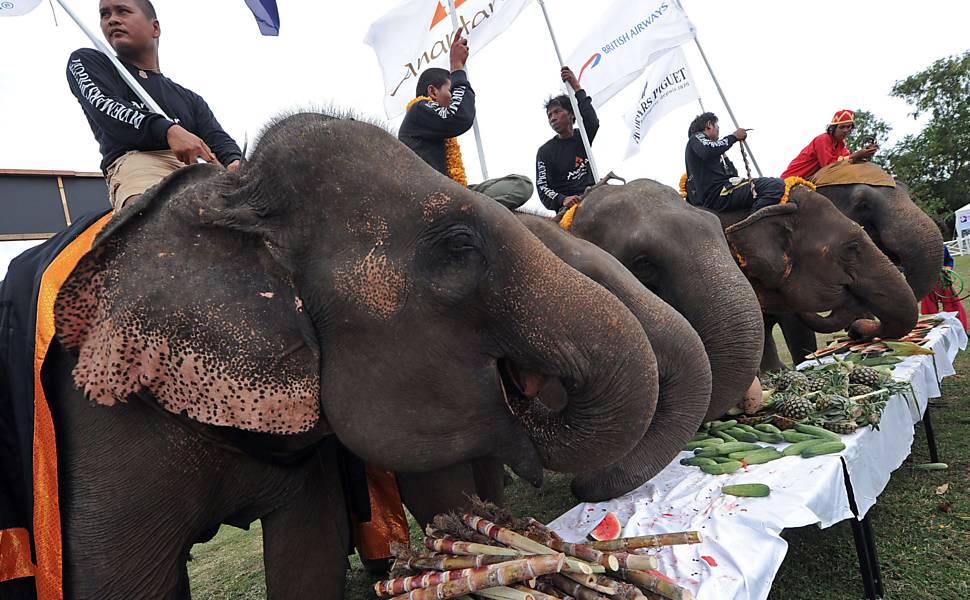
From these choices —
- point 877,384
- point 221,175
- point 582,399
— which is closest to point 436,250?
point 582,399

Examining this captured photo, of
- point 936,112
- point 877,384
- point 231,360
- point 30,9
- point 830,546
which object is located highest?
point 936,112

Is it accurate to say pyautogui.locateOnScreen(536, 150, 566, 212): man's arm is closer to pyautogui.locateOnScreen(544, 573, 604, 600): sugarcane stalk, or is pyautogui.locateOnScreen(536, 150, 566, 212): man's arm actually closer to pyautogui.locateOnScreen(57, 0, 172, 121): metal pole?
pyautogui.locateOnScreen(57, 0, 172, 121): metal pole

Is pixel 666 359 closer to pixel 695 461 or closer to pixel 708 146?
pixel 695 461

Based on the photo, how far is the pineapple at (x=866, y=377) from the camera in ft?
11.2

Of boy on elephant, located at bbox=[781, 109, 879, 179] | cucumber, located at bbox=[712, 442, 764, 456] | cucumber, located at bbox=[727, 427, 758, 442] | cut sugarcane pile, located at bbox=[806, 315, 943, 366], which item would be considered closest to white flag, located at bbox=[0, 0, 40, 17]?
cucumber, located at bbox=[712, 442, 764, 456]

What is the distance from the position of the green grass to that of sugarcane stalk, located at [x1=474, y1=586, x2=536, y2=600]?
78cm

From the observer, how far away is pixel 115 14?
224 cm

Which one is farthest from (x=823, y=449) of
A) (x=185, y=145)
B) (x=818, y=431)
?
(x=185, y=145)

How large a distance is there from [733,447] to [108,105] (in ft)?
9.64

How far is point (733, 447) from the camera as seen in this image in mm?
2781

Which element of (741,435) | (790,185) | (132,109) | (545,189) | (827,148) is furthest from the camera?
(827,148)

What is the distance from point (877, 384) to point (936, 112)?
41897mm

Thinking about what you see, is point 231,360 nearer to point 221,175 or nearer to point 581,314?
point 221,175

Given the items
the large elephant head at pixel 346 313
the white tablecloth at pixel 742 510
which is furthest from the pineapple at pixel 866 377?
the large elephant head at pixel 346 313
